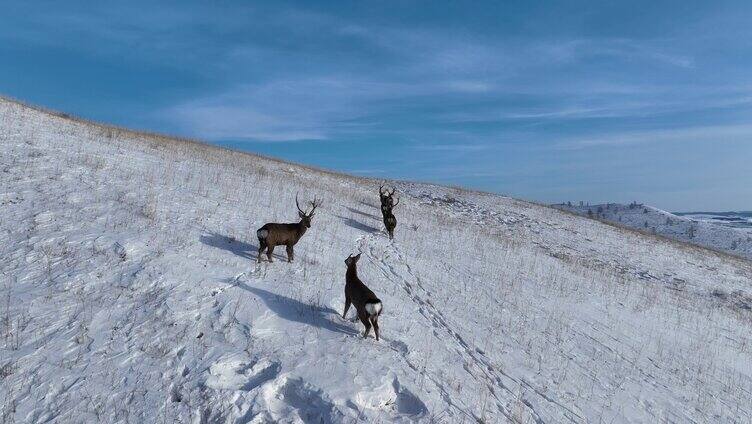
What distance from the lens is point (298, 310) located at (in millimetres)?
9039

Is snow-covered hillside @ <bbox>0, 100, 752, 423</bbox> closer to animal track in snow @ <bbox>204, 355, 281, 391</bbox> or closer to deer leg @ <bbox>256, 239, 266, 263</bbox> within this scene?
animal track in snow @ <bbox>204, 355, 281, 391</bbox>

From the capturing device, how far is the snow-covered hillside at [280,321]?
659cm

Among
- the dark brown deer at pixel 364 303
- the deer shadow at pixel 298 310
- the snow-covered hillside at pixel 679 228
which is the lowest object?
the snow-covered hillside at pixel 679 228

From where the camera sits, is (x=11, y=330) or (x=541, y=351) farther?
(x=541, y=351)

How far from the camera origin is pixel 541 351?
10.9 meters

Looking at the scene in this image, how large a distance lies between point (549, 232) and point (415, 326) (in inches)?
881

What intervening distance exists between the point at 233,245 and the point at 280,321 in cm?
401

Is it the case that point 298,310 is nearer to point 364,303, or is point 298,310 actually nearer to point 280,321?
point 280,321

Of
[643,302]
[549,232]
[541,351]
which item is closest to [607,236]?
[549,232]

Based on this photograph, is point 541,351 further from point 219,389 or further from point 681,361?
point 219,389

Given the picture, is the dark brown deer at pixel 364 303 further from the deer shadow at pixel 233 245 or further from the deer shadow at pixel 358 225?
the deer shadow at pixel 358 225

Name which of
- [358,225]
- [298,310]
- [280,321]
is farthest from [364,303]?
[358,225]

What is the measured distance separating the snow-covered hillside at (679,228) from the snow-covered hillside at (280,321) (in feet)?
108

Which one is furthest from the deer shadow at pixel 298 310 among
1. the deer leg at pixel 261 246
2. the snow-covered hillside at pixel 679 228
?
the snow-covered hillside at pixel 679 228
